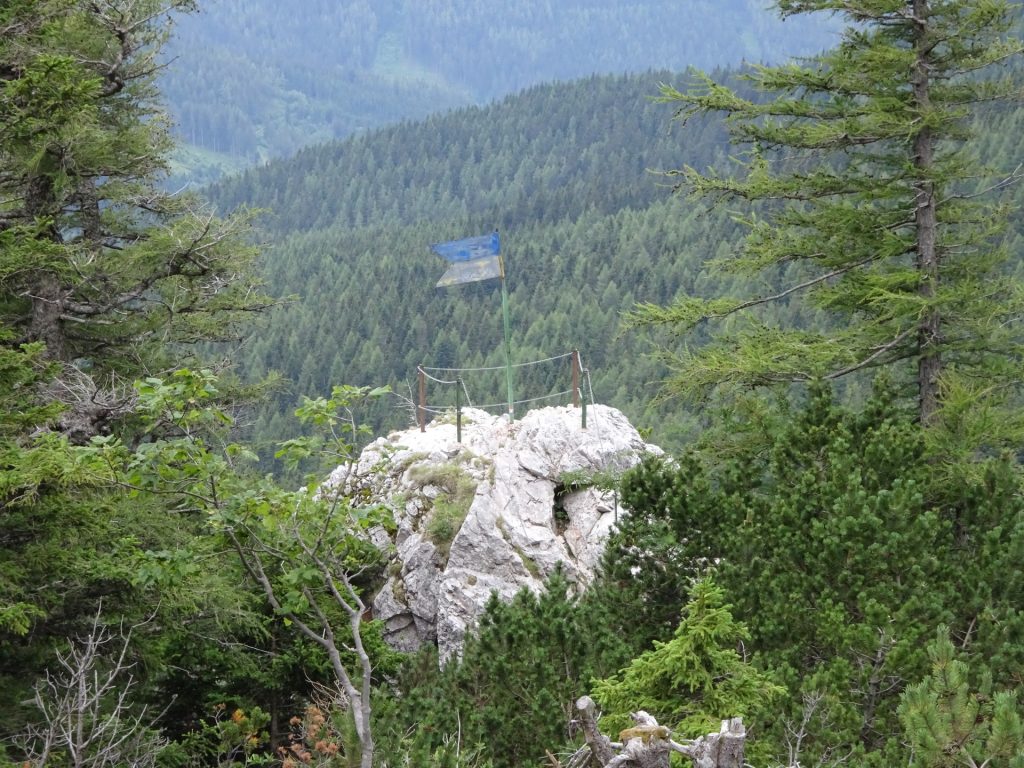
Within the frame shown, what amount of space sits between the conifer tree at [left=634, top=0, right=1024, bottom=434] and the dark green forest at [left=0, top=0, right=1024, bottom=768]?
4 centimetres

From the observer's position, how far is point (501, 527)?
549 inches

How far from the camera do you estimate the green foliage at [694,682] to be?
5.38m

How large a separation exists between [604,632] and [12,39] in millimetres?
6241

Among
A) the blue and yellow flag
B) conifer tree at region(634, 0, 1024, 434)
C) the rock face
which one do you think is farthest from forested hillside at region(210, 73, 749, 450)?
conifer tree at region(634, 0, 1024, 434)

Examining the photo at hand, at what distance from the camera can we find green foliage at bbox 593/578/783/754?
538cm

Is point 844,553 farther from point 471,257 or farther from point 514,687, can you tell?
point 471,257

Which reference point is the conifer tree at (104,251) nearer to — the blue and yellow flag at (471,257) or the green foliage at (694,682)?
the blue and yellow flag at (471,257)

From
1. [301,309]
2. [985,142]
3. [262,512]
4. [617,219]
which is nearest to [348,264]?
[301,309]

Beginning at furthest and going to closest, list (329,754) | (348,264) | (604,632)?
(348,264), (329,754), (604,632)

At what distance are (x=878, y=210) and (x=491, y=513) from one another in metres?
6.15

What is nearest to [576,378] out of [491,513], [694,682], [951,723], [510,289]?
[491,513]

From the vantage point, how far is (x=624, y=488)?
900 cm

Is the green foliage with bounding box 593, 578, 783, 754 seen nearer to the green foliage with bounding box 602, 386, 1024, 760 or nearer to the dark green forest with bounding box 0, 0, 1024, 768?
the dark green forest with bounding box 0, 0, 1024, 768

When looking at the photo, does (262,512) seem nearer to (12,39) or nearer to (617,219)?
(12,39)
